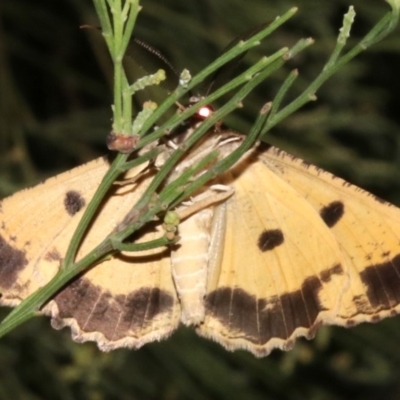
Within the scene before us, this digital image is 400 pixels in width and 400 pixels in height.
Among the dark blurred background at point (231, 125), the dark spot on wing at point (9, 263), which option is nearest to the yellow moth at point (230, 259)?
the dark spot on wing at point (9, 263)

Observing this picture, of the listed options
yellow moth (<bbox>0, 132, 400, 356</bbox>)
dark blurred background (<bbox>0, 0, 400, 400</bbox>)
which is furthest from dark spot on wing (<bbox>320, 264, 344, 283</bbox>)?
dark blurred background (<bbox>0, 0, 400, 400</bbox>)

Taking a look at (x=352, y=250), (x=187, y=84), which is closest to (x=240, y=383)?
(x=352, y=250)

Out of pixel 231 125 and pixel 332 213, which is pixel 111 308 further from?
pixel 231 125

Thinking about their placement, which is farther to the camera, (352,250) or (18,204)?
(352,250)

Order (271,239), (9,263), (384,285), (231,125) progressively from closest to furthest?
1. (9,263)
2. (384,285)
3. (271,239)
4. (231,125)

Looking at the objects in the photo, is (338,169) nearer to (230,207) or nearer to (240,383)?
(240,383)

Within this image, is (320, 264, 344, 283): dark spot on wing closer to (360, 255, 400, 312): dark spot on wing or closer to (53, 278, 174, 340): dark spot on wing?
(360, 255, 400, 312): dark spot on wing

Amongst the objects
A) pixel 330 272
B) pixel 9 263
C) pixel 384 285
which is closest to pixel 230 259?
pixel 330 272
